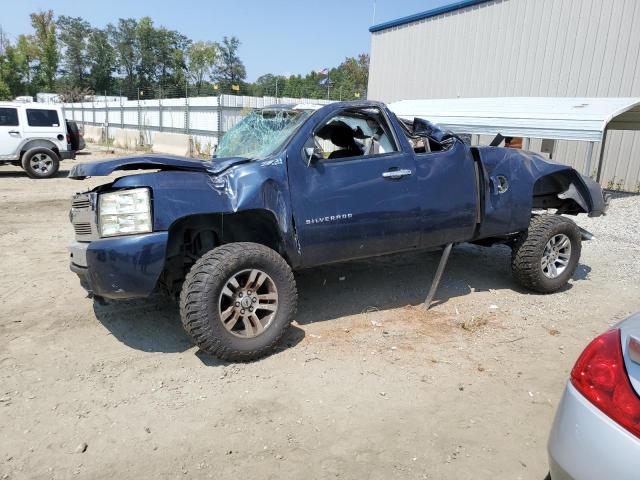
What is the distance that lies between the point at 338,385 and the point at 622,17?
50.5 feet

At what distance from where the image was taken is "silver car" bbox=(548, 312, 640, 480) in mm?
1621

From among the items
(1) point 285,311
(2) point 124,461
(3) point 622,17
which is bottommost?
(2) point 124,461

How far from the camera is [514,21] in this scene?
56.2 feet

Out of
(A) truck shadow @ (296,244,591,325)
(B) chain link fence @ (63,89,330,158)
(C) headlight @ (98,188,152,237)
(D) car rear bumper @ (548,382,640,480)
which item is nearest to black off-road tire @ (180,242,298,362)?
(C) headlight @ (98,188,152,237)

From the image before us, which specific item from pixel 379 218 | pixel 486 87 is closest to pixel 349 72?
pixel 486 87

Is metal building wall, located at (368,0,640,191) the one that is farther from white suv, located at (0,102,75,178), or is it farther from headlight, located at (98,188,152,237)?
headlight, located at (98,188,152,237)

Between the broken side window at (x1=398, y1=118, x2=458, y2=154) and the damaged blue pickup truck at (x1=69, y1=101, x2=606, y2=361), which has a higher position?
the broken side window at (x1=398, y1=118, x2=458, y2=154)

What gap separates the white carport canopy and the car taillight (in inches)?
399

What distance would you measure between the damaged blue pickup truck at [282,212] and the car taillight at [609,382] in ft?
7.74

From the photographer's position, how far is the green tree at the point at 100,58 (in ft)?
294

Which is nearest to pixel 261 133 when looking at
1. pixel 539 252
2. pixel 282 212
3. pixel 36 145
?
pixel 282 212

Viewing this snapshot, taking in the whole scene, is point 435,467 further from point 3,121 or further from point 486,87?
point 486,87

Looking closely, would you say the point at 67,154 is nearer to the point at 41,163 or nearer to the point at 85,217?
the point at 41,163

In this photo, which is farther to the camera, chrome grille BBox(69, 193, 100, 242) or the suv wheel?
the suv wheel
